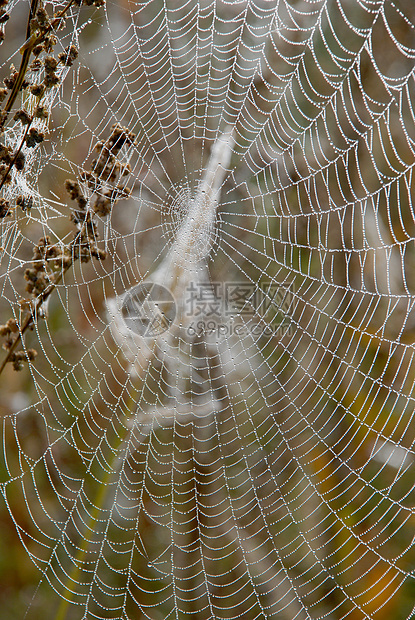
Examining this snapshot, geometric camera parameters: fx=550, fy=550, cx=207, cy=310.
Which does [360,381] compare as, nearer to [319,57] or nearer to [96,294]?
[96,294]

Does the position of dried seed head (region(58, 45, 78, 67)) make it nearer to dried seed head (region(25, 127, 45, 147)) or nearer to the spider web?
dried seed head (region(25, 127, 45, 147))

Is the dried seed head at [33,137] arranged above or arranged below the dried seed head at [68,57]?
below

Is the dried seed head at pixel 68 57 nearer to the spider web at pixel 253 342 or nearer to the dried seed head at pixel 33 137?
the dried seed head at pixel 33 137

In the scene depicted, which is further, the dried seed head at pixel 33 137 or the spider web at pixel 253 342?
the spider web at pixel 253 342

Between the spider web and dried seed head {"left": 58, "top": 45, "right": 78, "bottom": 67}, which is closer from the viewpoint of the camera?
dried seed head {"left": 58, "top": 45, "right": 78, "bottom": 67}

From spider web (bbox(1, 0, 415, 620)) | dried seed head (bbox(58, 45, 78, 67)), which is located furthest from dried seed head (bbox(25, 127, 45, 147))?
spider web (bbox(1, 0, 415, 620))

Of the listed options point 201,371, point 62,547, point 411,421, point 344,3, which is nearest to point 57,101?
point 344,3

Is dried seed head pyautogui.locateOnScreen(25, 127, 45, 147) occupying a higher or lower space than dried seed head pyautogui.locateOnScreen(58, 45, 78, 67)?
lower

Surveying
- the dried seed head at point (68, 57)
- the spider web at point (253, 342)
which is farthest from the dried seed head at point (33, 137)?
the spider web at point (253, 342)
